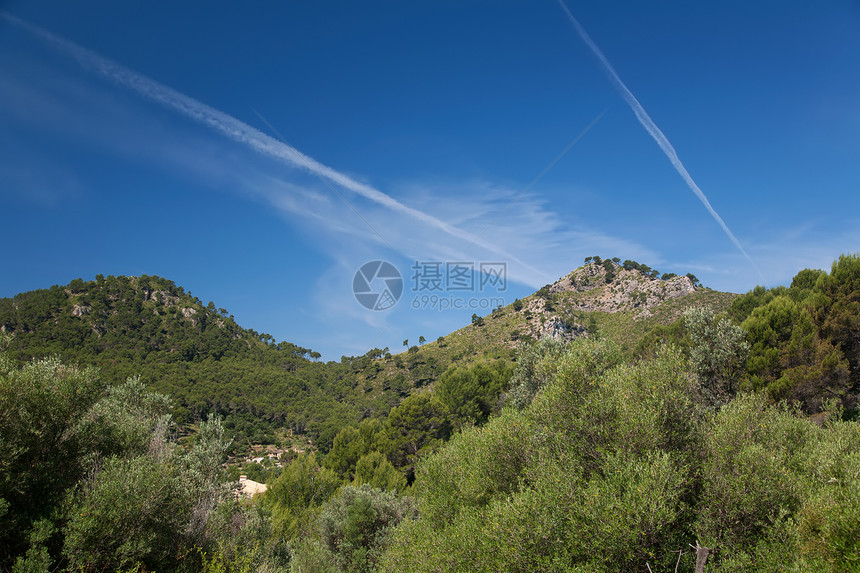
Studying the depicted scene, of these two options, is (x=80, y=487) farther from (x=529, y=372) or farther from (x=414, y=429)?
(x=414, y=429)

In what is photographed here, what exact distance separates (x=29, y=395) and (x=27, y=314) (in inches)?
3806

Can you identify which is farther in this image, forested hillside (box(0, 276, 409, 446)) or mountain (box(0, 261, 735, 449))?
mountain (box(0, 261, 735, 449))

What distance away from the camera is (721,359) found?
28.0 meters

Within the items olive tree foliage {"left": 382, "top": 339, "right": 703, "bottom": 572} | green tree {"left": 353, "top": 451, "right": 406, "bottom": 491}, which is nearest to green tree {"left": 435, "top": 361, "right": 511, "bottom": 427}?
green tree {"left": 353, "top": 451, "right": 406, "bottom": 491}

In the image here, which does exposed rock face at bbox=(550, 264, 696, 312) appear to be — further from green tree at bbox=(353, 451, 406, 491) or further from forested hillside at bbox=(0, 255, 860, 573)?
green tree at bbox=(353, 451, 406, 491)

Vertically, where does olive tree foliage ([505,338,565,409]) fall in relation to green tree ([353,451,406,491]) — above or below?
above

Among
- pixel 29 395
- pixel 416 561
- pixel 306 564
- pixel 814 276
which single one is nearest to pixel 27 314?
pixel 306 564

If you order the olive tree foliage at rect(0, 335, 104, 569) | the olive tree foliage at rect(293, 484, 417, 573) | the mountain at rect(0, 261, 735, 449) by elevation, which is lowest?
the olive tree foliage at rect(293, 484, 417, 573)

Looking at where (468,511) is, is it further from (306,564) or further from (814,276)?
(814,276)

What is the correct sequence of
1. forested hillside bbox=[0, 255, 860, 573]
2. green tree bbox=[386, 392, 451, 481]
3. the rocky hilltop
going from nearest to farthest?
forested hillside bbox=[0, 255, 860, 573] < green tree bbox=[386, 392, 451, 481] < the rocky hilltop

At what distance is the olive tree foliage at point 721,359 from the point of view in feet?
91.4

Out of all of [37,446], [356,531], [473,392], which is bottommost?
[356,531]

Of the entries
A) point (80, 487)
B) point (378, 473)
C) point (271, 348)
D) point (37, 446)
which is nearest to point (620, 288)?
point (378, 473)

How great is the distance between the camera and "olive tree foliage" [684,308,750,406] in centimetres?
2784
